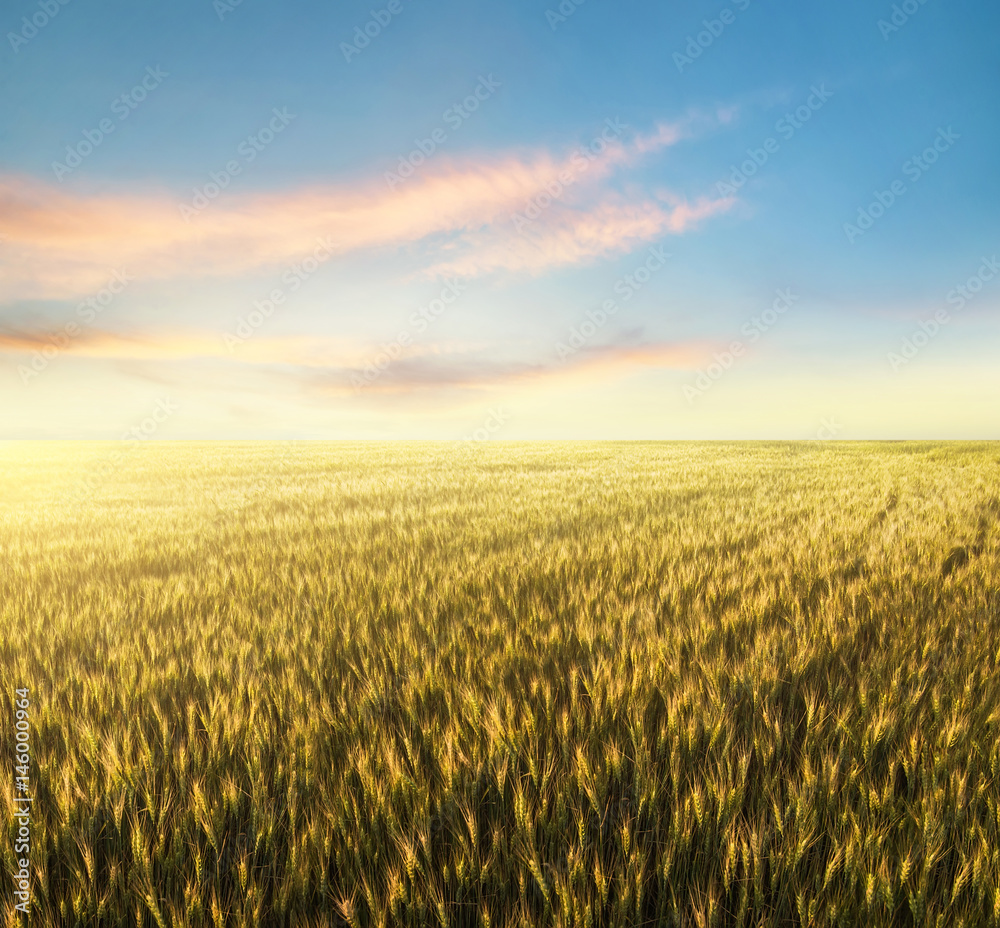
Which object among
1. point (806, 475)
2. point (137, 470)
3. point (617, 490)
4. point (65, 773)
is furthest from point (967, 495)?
point (137, 470)

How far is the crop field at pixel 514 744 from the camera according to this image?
4.41ft

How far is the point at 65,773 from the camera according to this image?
5.60 ft

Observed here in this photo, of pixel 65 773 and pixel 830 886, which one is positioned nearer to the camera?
pixel 830 886

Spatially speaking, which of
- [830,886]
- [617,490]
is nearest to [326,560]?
[830,886]

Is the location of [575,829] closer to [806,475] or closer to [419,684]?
[419,684]

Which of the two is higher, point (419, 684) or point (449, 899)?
point (419, 684)

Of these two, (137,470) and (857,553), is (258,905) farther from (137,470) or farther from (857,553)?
(137,470)

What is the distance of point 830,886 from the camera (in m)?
1.37

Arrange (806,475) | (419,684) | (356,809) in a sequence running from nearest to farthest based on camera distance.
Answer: (356,809) < (419,684) < (806,475)

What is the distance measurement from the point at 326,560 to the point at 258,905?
166 inches

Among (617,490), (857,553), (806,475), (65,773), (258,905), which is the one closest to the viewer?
(258,905)

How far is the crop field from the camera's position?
1.34 metres

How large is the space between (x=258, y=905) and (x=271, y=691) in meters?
1.22

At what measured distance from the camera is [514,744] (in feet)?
5.82
